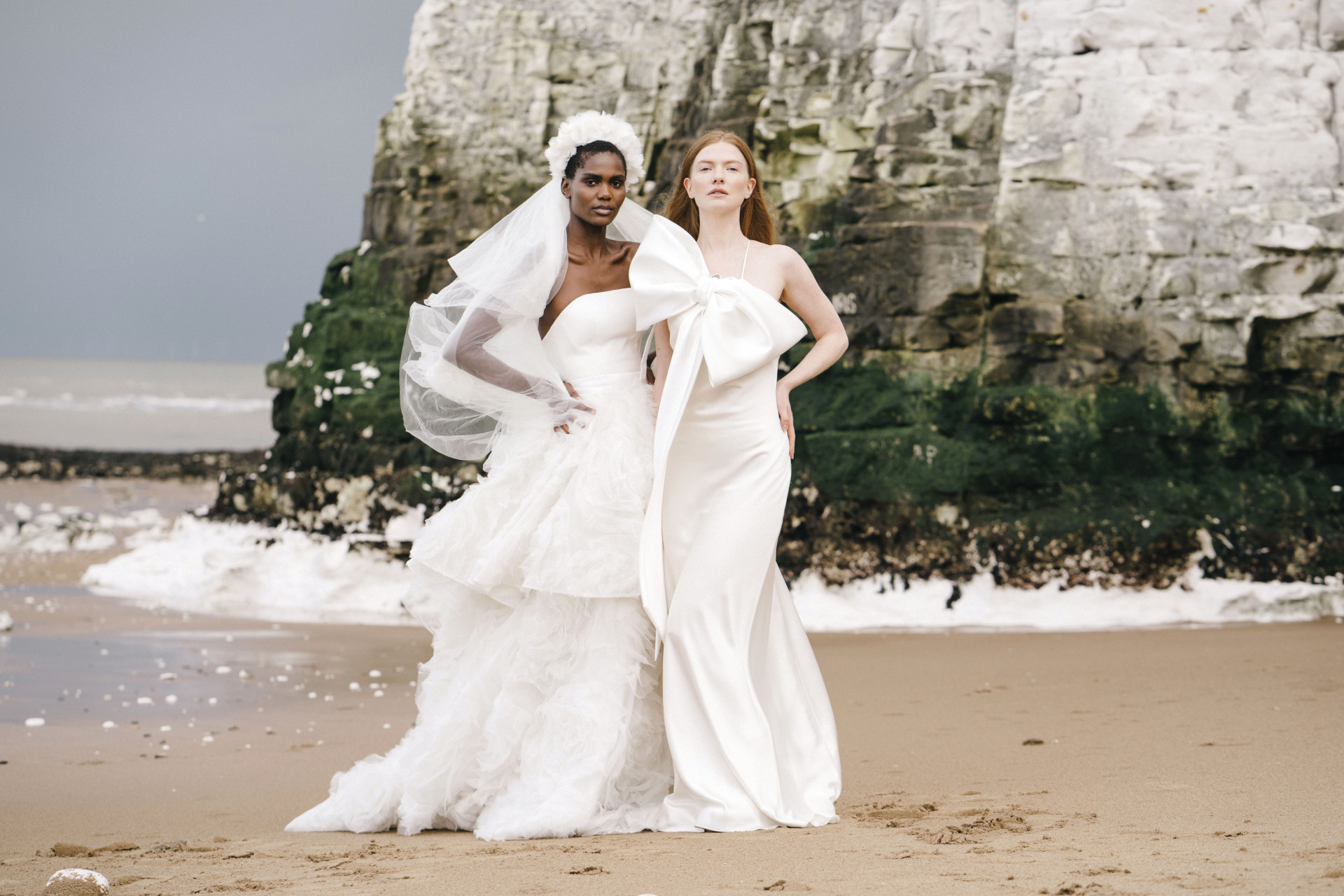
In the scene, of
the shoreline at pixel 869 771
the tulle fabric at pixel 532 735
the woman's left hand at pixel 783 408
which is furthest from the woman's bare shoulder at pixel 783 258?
the shoreline at pixel 869 771

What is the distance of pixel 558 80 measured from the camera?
472 inches

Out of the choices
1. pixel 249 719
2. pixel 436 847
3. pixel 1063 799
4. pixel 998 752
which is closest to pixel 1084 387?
pixel 998 752

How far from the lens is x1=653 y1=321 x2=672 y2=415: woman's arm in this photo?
4.02 m

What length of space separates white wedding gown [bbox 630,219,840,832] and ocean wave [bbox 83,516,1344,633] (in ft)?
14.2

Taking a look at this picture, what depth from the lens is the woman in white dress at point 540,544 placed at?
3.79 meters

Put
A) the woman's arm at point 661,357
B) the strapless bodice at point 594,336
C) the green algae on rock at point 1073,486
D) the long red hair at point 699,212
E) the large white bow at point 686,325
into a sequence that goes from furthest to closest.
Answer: the green algae on rock at point 1073,486 → the long red hair at point 699,212 → the strapless bodice at point 594,336 → the woman's arm at point 661,357 → the large white bow at point 686,325

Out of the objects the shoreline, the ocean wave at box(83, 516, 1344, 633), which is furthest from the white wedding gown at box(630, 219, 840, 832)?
the ocean wave at box(83, 516, 1344, 633)

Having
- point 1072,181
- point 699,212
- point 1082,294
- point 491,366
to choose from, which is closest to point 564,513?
point 491,366

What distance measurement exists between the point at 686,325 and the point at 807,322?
0.46 meters

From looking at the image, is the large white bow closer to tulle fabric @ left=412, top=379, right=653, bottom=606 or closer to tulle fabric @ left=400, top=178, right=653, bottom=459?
tulle fabric @ left=412, top=379, right=653, bottom=606

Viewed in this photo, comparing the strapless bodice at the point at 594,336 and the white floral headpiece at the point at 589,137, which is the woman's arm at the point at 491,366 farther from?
the white floral headpiece at the point at 589,137

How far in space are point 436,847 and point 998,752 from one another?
2.34 metres

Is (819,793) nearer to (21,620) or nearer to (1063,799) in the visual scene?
(1063,799)

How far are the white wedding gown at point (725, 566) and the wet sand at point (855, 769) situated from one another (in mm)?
224
